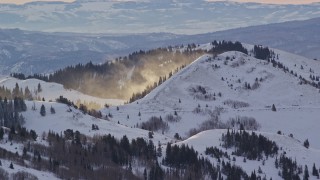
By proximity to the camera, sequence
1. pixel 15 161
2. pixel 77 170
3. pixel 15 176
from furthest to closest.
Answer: pixel 77 170 < pixel 15 161 < pixel 15 176

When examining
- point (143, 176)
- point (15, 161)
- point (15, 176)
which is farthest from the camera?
point (143, 176)

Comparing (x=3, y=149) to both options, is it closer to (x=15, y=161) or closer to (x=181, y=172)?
(x=15, y=161)

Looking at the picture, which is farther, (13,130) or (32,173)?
(13,130)

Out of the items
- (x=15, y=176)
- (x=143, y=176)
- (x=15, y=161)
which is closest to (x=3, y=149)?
(x=15, y=161)

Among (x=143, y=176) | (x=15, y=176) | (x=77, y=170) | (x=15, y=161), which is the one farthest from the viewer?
(x=143, y=176)

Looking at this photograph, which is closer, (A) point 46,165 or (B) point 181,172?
(A) point 46,165

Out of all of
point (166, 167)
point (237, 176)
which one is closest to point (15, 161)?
point (166, 167)

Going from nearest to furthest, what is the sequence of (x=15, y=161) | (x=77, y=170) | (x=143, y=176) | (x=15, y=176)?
1. (x=15, y=176)
2. (x=15, y=161)
3. (x=77, y=170)
4. (x=143, y=176)

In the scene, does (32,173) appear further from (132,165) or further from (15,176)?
(132,165)

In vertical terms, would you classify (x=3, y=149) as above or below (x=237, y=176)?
above
